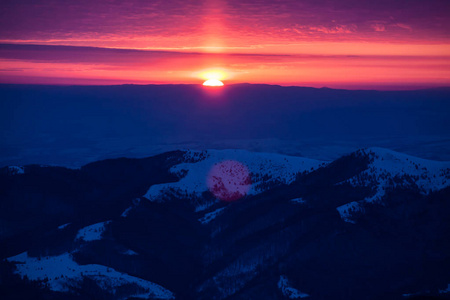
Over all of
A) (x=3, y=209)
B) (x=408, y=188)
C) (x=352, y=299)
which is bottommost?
(x=3, y=209)

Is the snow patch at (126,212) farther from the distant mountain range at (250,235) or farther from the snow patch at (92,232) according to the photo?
the snow patch at (92,232)

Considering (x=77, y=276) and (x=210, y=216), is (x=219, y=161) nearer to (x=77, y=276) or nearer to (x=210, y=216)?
(x=210, y=216)

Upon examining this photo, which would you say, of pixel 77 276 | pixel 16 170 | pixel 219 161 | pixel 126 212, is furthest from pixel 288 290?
pixel 16 170

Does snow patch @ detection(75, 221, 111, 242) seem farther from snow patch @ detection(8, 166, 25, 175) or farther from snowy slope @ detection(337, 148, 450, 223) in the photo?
snowy slope @ detection(337, 148, 450, 223)

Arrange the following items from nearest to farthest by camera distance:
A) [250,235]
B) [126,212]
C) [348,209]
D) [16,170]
Answer: [348,209], [250,235], [126,212], [16,170]

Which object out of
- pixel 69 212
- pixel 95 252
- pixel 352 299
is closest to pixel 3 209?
pixel 69 212

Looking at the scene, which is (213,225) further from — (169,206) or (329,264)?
(329,264)

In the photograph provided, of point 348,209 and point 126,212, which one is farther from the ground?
point 348,209
